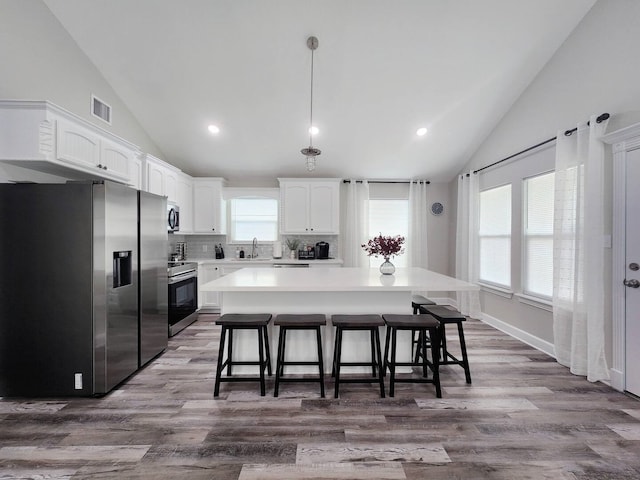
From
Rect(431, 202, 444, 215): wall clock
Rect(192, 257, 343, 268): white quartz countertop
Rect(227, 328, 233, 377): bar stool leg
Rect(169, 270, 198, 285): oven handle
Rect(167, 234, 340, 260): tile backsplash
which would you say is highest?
Rect(431, 202, 444, 215): wall clock

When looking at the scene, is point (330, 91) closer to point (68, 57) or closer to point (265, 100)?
point (265, 100)

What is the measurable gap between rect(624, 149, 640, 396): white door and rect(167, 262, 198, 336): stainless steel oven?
15.3 ft

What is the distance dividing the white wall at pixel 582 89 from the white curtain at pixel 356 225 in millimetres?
2251

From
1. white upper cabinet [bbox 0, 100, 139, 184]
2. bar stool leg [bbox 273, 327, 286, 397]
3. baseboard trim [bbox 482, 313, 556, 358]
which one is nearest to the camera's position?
white upper cabinet [bbox 0, 100, 139, 184]

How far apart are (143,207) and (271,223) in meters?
2.70

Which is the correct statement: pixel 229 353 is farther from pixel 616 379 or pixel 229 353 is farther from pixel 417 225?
pixel 417 225

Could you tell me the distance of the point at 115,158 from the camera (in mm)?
3203

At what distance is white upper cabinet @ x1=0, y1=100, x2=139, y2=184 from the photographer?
2.36 m

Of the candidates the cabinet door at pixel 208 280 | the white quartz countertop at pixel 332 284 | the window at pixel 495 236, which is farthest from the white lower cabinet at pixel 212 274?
the window at pixel 495 236

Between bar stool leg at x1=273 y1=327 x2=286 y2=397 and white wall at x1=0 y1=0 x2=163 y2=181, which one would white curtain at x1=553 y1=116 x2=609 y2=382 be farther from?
white wall at x1=0 y1=0 x2=163 y2=181

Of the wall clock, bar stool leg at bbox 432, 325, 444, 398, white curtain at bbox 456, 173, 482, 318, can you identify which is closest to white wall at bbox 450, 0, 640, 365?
white curtain at bbox 456, 173, 482, 318

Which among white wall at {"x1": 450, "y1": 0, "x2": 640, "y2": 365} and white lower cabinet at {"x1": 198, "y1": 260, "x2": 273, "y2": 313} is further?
white lower cabinet at {"x1": 198, "y1": 260, "x2": 273, "y2": 313}

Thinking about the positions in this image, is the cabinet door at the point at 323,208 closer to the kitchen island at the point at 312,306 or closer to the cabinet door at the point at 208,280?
the cabinet door at the point at 208,280

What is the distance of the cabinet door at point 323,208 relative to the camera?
17.4ft
